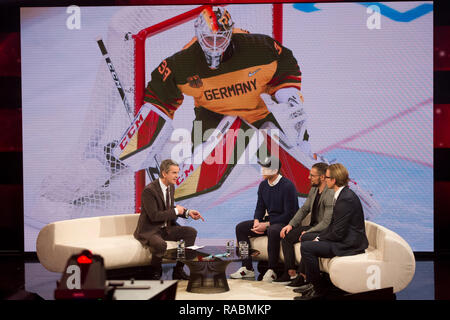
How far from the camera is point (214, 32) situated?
6656 millimetres

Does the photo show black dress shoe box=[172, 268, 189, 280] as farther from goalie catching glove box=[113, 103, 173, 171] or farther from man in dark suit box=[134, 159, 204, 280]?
goalie catching glove box=[113, 103, 173, 171]

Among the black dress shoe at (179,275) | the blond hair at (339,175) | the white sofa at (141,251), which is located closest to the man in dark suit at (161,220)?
the black dress shoe at (179,275)

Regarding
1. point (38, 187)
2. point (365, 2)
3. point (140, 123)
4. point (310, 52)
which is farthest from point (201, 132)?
point (365, 2)

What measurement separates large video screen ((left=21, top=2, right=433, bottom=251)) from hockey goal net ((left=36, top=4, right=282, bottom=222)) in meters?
0.01

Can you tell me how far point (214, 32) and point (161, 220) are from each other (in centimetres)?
270

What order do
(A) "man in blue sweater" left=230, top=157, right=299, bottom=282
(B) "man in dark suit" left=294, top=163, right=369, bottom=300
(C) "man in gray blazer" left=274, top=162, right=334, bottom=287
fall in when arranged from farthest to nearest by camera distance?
(A) "man in blue sweater" left=230, top=157, right=299, bottom=282 → (C) "man in gray blazer" left=274, top=162, right=334, bottom=287 → (B) "man in dark suit" left=294, top=163, right=369, bottom=300

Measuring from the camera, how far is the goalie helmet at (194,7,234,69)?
6.63 metres

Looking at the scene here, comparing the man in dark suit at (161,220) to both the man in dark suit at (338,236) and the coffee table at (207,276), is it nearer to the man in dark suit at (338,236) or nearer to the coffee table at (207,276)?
the coffee table at (207,276)

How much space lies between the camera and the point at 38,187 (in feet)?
22.1

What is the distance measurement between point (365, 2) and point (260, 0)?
52.3 inches

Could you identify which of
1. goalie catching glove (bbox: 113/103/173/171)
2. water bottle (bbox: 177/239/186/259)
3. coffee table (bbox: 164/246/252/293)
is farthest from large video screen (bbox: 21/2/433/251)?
water bottle (bbox: 177/239/186/259)

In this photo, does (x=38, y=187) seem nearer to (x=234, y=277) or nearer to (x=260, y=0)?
(x=234, y=277)
